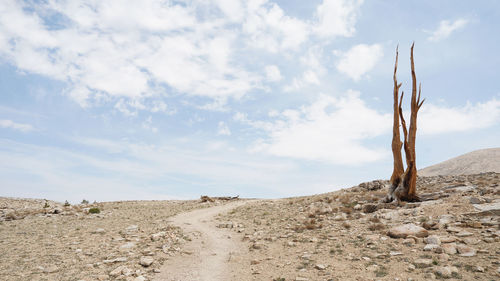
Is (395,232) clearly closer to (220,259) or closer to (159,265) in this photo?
(220,259)

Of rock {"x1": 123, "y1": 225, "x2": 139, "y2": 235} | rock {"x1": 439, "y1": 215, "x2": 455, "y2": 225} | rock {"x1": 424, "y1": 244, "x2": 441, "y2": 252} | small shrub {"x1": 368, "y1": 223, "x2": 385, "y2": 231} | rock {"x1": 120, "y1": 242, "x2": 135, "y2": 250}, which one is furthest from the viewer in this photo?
rock {"x1": 123, "y1": 225, "x2": 139, "y2": 235}

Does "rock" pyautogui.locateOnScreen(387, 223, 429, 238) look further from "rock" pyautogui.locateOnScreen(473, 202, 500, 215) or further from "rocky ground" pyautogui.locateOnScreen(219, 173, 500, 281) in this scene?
"rock" pyautogui.locateOnScreen(473, 202, 500, 215)

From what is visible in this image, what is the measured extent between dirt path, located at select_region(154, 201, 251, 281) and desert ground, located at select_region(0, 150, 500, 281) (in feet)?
0.14

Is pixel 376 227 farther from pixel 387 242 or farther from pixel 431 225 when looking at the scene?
pixel 431 225

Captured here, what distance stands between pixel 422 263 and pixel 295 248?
5207mm

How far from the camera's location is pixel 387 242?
12.6 m

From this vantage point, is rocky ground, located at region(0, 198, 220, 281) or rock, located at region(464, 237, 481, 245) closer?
rock, located at region(464, 237, 481, 245)

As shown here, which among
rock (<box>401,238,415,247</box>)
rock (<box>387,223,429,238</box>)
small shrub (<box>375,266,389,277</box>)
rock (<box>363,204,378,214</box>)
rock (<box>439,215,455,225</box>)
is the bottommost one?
small shrub (<box>375,266,389,277</box>)

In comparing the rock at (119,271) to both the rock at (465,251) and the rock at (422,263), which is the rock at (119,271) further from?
the rock at (465,251)

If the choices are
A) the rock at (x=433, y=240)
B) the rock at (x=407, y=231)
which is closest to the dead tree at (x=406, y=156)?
the rock at (x=407, y=231)

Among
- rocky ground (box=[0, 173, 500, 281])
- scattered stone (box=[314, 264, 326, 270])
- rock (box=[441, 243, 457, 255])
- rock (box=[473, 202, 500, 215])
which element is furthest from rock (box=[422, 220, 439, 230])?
scattered stone (box=[314, 264, 326, 270])

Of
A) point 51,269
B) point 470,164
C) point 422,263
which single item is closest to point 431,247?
point 422,263

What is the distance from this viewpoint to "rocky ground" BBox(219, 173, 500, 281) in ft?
32.3

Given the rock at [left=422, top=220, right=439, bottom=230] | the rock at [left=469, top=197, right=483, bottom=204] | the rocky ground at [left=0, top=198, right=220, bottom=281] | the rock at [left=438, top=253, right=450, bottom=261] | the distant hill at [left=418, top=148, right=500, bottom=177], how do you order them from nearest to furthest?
1. the rock at [left=438, top=253, right=450, bottom=261]
2. the rocky ground at [left=0, top=198, right=220, bottom=281]
3. the rock at [left=422, top=220, right=439, bottom=230]
4. the rock at [left=469, top=197, right=483, bottom=204]
5. the distant hill at [left=418, top=148, right=500, bottom=177]
